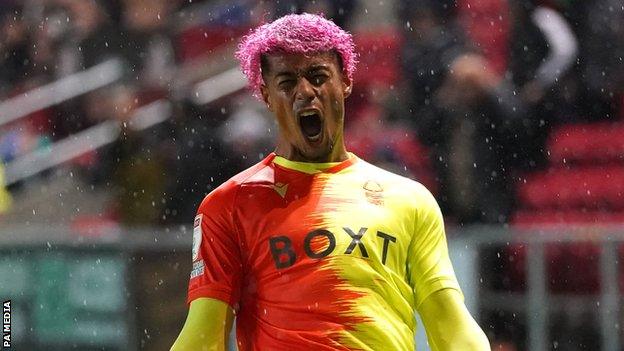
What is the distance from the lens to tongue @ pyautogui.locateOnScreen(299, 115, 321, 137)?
4234 mm

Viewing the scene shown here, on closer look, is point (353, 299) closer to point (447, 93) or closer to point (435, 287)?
point (435, 287)

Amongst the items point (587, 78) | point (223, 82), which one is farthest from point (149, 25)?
point (587, 78)

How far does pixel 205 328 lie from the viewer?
4.15 m

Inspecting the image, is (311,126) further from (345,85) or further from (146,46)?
(146,46)

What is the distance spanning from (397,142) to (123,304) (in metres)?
1.88

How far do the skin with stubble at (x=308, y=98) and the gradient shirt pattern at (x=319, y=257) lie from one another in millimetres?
113

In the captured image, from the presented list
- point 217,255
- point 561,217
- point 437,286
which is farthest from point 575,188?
point 217,255

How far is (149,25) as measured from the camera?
385 inches

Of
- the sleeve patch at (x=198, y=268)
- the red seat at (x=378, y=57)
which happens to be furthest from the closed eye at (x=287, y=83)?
the red seat at (x=378, y=57)

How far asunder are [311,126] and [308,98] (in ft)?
0.34

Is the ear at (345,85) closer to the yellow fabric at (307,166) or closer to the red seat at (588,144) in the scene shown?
the yellow fabric at (307,166)

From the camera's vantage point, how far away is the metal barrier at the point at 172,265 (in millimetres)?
7219

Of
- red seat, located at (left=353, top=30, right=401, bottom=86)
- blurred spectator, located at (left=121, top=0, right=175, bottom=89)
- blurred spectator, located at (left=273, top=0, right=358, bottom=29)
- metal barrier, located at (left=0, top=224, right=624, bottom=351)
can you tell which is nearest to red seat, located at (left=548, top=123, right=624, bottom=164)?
metal barrier, located at (left=0, top=224, right=624, bottom=351)

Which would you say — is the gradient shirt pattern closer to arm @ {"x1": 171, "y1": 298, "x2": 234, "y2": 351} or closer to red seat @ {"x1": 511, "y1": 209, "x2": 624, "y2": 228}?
arm @ {"x1": 171, "y1": 298, "x2": 234, "y2": 351}
